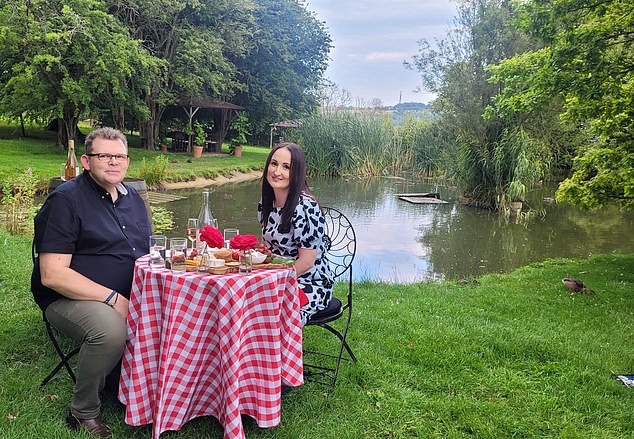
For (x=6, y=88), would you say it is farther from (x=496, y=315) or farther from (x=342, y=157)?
(x=496, y=315)

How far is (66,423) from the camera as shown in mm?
2293

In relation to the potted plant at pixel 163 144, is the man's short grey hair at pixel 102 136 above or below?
above

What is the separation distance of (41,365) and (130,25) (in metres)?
16.4

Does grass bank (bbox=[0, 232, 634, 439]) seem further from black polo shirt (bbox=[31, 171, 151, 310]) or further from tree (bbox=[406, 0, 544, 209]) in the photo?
tree (bbox=[406, 0, 544, 209])

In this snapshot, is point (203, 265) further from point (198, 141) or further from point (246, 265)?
point (198, 141)

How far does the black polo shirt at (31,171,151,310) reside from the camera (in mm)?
2215

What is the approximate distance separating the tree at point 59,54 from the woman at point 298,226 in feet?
38.4

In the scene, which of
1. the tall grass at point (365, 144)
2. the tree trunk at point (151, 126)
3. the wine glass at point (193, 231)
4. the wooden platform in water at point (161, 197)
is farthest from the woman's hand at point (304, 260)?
the tree trunk at point (151, 126)

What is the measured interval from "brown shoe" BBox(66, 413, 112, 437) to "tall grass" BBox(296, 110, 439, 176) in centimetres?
1683

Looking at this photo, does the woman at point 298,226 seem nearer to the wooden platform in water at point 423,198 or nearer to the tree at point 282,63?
the wooden platform in water at point 423,198

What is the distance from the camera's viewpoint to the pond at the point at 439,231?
733 centimetres

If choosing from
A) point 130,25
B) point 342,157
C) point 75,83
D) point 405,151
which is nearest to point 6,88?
point 75,83

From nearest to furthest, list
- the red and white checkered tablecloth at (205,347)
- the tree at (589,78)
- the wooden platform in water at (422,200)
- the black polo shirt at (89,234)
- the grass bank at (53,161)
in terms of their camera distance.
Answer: the red and white checkered tablecloth at (205,347) < the black polo shirt at (89,234) < the tree at (589,78) < the grass bank at (53,161) < the wooden platform in water at (422,200)

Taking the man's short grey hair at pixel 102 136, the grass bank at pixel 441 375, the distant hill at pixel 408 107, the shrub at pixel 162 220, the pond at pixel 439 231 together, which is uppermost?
the distant hill at pixel 408 107
